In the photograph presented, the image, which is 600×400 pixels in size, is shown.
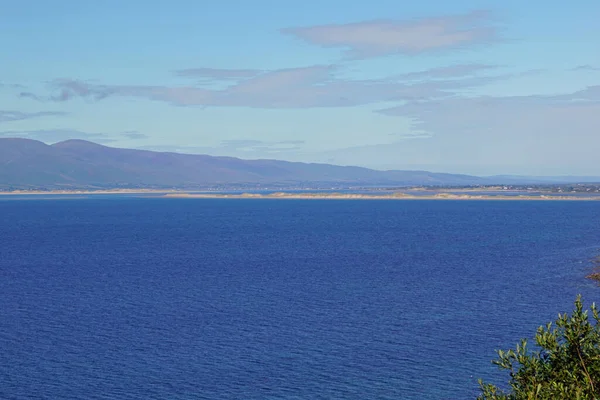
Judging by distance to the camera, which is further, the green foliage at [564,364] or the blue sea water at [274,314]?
the blue sea water at [274,314]

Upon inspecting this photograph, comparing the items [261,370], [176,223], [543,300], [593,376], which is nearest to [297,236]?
[176,223]

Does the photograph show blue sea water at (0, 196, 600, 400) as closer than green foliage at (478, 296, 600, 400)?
No

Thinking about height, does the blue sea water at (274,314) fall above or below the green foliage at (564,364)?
below

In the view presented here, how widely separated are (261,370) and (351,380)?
4555 millimetres

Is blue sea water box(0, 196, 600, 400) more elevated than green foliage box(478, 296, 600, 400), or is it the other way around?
green foliage box(478, 296, 600, 400)

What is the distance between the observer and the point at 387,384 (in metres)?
34.9

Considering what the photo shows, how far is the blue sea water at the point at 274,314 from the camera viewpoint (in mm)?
35719

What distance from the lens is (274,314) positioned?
166ft

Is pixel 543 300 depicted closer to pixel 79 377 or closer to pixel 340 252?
pixel 79 377

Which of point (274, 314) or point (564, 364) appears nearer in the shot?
point (564, 364)

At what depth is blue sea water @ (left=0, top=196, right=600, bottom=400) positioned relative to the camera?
35.7m

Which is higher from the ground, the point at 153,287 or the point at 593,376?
the point at 593,376

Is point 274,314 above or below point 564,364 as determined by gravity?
below

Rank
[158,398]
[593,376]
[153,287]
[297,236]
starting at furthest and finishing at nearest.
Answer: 1. [297,236]
2. [153,287]
3. [158,398]
4. [593,376]
